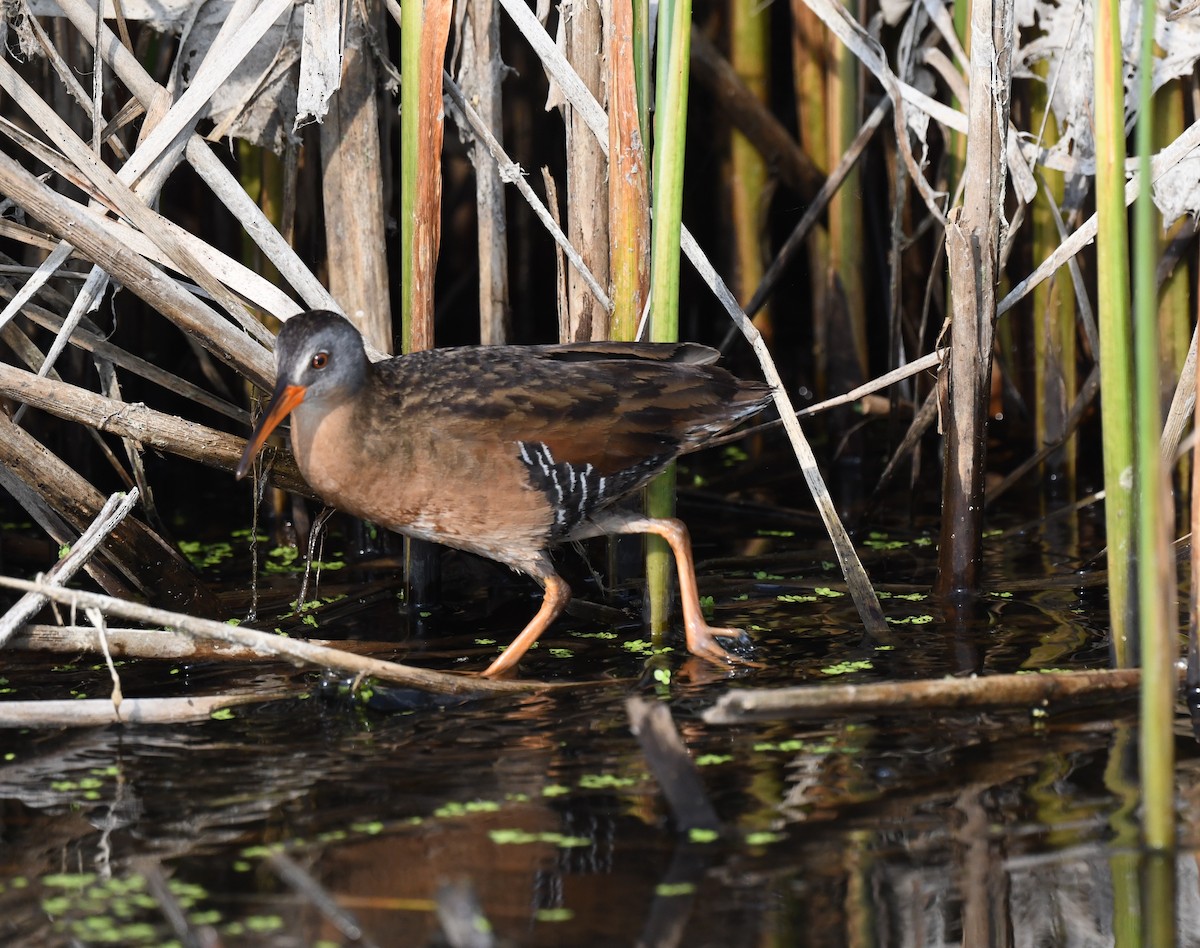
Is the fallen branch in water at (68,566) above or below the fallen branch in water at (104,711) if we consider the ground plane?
above

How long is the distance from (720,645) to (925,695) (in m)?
1.14

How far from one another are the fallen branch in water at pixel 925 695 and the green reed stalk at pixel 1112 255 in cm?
38

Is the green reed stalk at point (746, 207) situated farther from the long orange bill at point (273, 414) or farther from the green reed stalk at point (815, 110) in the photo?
the long orange bill at point (273, 414)

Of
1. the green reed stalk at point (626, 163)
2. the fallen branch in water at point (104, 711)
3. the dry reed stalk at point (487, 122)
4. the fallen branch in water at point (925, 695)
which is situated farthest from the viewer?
the dry reed stalk at point (487, 122)

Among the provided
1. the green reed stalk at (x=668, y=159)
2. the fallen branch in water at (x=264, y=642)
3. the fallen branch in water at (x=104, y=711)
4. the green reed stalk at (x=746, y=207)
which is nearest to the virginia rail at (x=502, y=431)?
the green reed stalk at (x=668, y=159)

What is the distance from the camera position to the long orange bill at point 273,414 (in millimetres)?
3295

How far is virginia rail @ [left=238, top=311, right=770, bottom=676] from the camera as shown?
11.5 feet

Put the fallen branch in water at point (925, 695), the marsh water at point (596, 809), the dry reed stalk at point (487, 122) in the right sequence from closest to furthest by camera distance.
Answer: the marsh water at point (596, 809) → the fallen branch in water at point (925, 695) → the dry reed stalk at point (487, 122)

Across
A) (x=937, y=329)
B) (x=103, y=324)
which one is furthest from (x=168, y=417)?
(x=937, y=329)

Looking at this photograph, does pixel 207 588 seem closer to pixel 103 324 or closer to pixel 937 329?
pixel 103 324

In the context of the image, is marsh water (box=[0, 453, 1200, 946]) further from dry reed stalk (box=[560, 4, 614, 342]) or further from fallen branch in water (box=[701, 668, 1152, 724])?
dry reed stalk (box=[560, 4, 614, 342])

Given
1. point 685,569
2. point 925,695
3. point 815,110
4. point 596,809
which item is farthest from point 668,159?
point 815,110

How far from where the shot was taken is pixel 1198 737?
9.80 ft

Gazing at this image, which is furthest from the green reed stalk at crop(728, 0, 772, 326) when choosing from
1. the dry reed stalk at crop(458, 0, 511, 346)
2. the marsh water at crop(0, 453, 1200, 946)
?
the marsh water at crop(0, 453, 1200, 946)
